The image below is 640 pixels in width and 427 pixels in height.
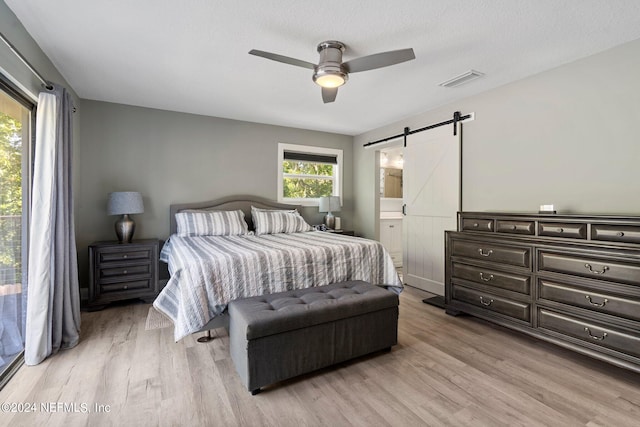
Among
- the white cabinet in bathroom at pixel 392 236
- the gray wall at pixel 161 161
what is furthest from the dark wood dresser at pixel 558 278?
the gray wall at pixel 161 161

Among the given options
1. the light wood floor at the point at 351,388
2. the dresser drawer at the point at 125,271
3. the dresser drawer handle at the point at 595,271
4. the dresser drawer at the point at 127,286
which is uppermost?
the dresser drawer handle at the point at 595,271

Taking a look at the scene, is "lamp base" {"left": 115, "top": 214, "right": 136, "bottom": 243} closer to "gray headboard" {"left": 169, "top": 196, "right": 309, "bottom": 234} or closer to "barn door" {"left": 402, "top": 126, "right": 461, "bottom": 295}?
"gray headboard" {"left": 169, "top": 196, "right": 309, "bottom": 234}

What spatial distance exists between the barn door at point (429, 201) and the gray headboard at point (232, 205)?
193cm

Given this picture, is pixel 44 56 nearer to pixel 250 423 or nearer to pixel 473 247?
pixel 250 423

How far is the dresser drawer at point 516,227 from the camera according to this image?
262cm

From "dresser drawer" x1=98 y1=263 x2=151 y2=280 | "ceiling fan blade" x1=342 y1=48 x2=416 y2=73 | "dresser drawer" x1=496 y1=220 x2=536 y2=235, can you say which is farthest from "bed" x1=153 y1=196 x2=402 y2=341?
"ceiling fan blade" x1=342 y1=48 x2=416 y2=73

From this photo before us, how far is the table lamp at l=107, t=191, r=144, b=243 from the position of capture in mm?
3611

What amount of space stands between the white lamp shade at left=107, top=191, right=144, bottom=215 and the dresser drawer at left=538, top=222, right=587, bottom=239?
13.7ft

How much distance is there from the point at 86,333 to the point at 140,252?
104cm

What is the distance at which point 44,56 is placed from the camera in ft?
8.64

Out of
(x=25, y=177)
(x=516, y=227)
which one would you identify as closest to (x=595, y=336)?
(x=516, y=227)

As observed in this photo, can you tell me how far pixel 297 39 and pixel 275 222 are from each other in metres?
2.45

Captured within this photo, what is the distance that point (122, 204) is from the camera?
3.62 metres

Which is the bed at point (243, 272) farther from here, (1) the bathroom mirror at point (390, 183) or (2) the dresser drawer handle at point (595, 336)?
(1) the bathroom mirror at point (390, 183)
